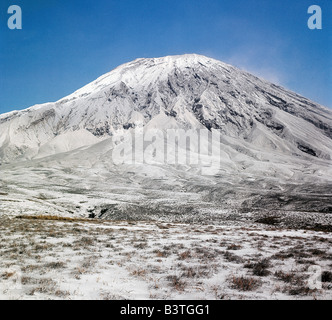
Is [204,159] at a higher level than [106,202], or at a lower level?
higher

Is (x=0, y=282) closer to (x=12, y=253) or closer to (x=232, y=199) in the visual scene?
(x=12, y=253)

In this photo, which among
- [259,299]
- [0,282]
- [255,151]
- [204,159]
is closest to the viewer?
[259,299]

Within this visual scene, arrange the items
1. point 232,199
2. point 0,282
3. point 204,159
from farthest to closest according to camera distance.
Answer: point 204,159 < point 232,199 < point 0,282

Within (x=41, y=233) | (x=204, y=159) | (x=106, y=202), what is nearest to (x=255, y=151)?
(x=204, y=159)

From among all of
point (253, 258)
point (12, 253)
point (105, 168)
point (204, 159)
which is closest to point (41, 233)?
point (12, 253)

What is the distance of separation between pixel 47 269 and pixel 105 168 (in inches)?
5546

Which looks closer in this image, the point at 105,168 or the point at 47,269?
the point at 47,269

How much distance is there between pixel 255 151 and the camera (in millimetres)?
182000

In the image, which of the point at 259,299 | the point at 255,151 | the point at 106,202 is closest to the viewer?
the point at 259,299

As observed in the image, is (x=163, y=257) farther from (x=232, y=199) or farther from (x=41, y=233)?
(x=232, y=199)

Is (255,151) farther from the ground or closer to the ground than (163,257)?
Answer: farther from the ground

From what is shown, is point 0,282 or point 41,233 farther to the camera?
point 41,233

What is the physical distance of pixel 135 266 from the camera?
39.2 ft

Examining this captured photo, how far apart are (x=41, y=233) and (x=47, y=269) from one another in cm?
996
